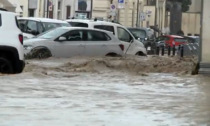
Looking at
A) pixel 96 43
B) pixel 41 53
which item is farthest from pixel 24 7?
pixel 41 53

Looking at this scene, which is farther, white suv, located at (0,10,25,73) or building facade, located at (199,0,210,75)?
building facade, located at (199,0,210,75)

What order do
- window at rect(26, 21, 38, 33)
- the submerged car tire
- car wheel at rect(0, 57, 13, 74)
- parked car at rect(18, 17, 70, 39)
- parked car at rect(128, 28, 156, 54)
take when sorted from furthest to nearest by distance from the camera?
parked car at rect(128, 28, 156, 54)
window at rect(26, 21, 38, 33)
parked car at rect(18, 17, 70, 39)
the submerged car tire
car wheel at rect(0, 57, 13, 74)

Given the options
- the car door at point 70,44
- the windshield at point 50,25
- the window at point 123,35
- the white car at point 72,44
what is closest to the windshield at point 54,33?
the white car at point 72,44

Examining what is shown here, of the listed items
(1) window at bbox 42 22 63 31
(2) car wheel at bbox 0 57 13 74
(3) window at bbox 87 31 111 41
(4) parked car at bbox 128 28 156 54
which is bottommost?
(4) parked car at bbox 128 28 156 54

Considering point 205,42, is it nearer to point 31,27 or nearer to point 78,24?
point 78,24

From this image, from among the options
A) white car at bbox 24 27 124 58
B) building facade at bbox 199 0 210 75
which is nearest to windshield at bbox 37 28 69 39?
white car at bbox 24 27 124 58

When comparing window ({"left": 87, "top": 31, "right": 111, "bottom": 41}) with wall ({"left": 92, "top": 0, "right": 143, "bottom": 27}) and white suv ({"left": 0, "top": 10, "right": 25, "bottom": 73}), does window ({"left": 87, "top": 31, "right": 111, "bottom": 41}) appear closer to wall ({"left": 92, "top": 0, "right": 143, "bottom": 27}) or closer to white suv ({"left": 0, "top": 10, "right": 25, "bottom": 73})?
white suv ({"left": 0, "top": 10, "right": 25, "bottom": 73})

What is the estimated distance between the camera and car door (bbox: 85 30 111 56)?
80.3ft

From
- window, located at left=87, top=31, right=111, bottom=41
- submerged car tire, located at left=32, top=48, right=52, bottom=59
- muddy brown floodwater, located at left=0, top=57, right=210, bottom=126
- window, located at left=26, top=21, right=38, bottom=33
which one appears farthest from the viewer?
window, located at left=26, top=21, right=38, bottom=33

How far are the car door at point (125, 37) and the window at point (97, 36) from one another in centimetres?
284

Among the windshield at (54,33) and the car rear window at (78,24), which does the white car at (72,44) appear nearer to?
the windshield at (54,33)

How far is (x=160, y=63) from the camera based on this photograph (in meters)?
22.7

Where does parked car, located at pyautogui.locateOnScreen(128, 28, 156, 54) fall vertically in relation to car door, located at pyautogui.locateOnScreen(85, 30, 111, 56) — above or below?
below

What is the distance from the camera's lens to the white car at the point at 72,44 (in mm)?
23188
